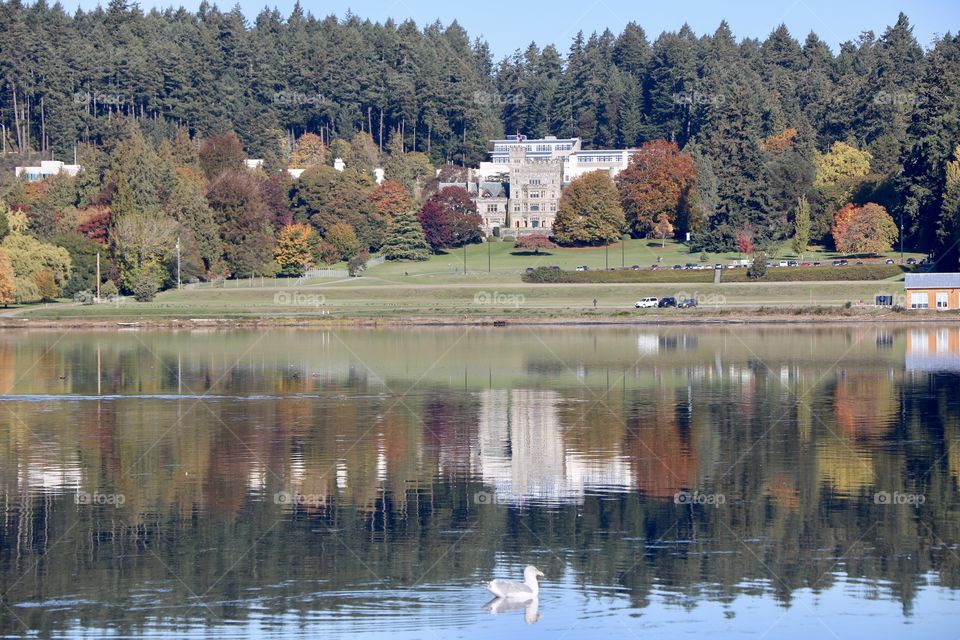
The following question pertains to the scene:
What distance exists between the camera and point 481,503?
982 inches

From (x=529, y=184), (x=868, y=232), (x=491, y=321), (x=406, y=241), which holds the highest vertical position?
(x=529, y=184)

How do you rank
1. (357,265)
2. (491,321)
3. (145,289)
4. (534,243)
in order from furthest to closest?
(534,243) < (357,265) < (145,289) < (491,321)

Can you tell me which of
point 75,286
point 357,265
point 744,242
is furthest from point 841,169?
point 75,286

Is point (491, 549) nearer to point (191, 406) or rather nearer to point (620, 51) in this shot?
point (191, 406)

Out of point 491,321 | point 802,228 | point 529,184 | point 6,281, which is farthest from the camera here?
point 529,184

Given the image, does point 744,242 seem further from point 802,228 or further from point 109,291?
point 109,291

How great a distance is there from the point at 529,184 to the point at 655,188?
55.2 ft

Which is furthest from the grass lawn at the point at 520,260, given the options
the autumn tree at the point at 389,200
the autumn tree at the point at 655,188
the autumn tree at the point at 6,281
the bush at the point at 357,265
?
the autumn tree at the point at 6,281

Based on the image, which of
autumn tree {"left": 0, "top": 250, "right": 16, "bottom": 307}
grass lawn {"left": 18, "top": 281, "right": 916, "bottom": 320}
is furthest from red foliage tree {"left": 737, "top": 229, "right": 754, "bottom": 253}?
autumn tree {"left": 0, "top": 250, "right": 16, "bottom": 307}

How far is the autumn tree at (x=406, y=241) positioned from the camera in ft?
382

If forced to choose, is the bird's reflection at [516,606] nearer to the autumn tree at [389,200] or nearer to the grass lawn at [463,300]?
the grass lawn at [463,300]

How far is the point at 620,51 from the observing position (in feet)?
630

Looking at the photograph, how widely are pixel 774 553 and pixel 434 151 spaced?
145689mm

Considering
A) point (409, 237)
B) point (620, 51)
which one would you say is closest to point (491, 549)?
point (409, 237)
